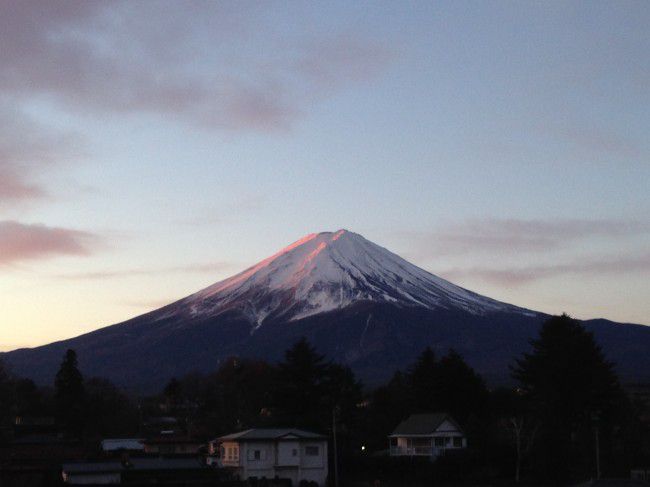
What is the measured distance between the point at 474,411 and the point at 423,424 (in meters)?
9.84

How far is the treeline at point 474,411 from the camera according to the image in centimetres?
6147

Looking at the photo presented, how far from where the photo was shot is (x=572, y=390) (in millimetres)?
67312

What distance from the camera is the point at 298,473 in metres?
62.2

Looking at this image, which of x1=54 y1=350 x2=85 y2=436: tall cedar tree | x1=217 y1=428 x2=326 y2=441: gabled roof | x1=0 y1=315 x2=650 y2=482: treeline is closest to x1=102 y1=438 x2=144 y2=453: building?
x1=0 y1=315 x2=650 y2=482: treeline

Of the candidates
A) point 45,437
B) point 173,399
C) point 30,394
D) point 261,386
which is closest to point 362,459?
point 45,437

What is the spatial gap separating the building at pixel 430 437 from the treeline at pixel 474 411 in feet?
4.41

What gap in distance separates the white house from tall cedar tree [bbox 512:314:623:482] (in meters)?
11.3

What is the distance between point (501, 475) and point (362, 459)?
7857 mm


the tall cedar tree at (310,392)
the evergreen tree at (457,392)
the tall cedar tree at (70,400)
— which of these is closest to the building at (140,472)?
the tall cedar tree at (310,392)

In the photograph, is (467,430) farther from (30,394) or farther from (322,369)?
(30,394)

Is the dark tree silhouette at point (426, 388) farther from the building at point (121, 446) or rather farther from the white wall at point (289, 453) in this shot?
the building at point (121, 446)

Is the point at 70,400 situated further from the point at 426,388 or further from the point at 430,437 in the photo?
the point at 430,437

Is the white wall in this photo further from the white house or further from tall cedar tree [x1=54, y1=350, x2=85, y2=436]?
tall cedar tree [x1=54, y1=350, x2=85, y2=436]

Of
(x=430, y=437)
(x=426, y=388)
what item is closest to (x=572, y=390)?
(x=430, y=437)
